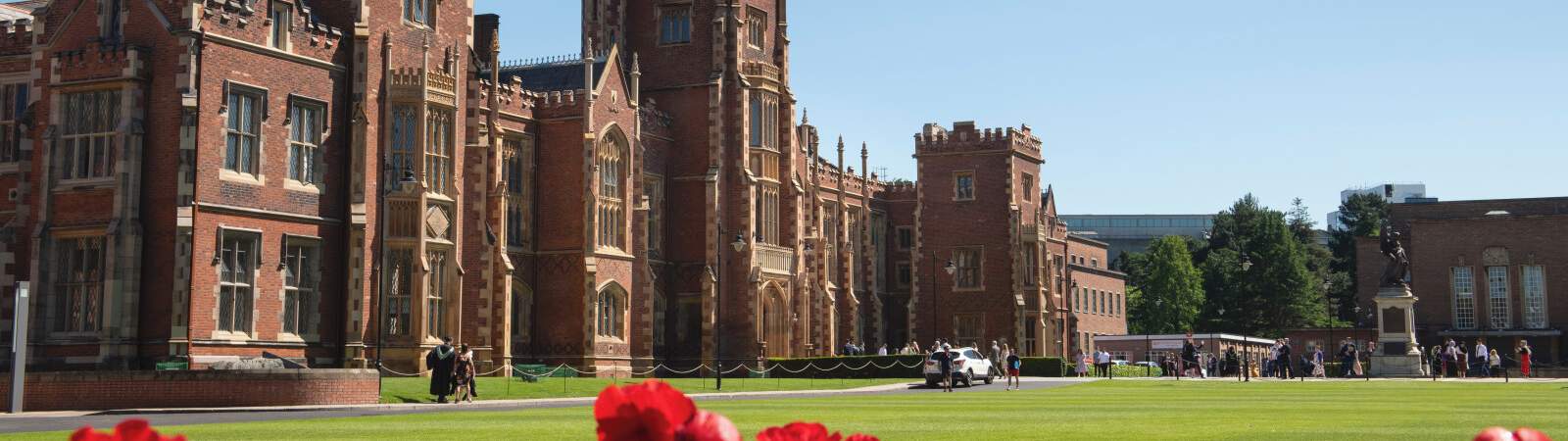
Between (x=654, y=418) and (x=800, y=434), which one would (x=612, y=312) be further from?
(x=654, y=418)

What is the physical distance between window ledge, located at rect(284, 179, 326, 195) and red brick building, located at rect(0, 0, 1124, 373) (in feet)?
0.23

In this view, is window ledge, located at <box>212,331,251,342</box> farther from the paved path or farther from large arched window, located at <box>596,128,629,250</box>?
large arched window, located at <box>596,128,629,250</box>

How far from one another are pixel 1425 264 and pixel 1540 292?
5.43 metres

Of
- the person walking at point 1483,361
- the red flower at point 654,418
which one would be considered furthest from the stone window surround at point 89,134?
the person walking at point 1483,361

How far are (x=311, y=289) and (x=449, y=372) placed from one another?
814 centimetres

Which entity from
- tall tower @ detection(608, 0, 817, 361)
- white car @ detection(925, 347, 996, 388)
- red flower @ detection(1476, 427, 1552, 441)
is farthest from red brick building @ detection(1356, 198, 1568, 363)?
red flower @ detection(1476, 427, 1552, 441)

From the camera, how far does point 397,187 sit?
40.5 meters

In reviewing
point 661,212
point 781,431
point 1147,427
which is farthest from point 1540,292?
point 781,431

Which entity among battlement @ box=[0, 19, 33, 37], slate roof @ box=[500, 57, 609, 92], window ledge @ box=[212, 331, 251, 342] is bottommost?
window ledge @ box=[212, 331, 251, 342]

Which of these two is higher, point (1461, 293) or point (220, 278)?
point (1461, 293)

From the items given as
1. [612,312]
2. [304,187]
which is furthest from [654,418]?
[612,312]

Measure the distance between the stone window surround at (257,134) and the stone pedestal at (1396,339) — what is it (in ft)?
146

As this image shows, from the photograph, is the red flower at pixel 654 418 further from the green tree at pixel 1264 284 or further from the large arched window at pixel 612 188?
the green tree at pixel 1264 284

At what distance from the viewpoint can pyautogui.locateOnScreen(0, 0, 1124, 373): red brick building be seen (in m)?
35.4
